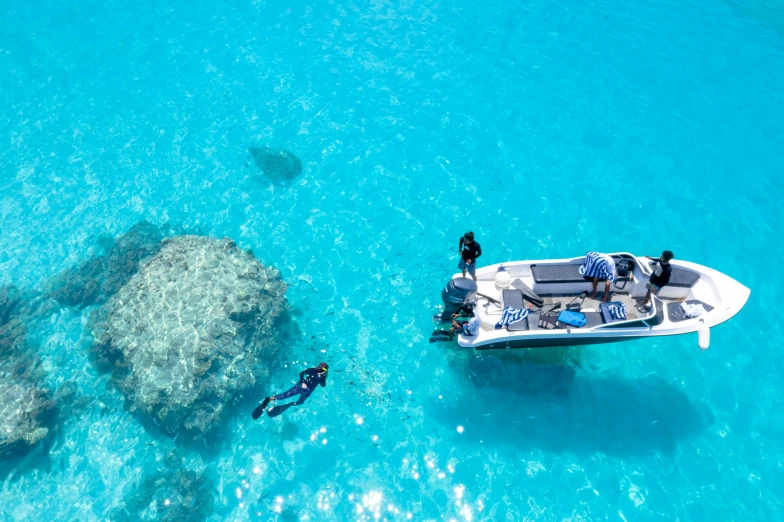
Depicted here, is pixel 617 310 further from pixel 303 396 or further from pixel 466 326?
pixel 303 396

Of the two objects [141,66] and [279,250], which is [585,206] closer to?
[279,250]

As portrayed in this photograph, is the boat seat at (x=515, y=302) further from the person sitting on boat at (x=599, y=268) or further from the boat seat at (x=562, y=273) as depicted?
the person sitting on boat at (x=599, y=268)

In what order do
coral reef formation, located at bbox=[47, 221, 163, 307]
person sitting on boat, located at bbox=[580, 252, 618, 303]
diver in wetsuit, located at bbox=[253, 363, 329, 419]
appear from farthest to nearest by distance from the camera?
1. coral reef formation, located at bbox=[47, 221, 163, 307]
2. diver in wetsuit, located at bbox=[253, 363, 329, 419]
3. person sitting on boat, located at bbox=[580, 252, 618, 303]

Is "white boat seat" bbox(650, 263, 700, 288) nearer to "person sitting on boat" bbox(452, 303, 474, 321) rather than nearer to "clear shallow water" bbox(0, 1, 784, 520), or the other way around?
"clear shallow water" bbox(0, 1, 784, 520)

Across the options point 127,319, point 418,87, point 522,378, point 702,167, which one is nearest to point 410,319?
point 522,378

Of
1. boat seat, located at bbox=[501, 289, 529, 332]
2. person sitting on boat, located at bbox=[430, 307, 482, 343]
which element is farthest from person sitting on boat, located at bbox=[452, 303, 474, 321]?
boat seat, located at bbox=[501, 289, 529, 332]

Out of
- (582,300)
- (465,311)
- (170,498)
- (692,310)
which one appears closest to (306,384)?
(170,498)
